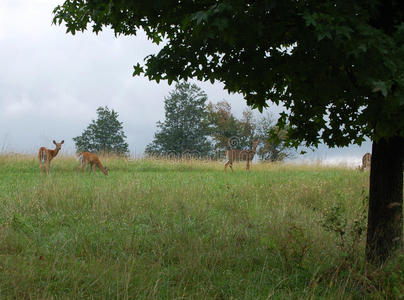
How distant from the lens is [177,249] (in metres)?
5.66

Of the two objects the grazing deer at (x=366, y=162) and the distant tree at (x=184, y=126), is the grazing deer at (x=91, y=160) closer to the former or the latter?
the grazing deer at (x=366, y=162)

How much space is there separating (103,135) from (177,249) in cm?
4137

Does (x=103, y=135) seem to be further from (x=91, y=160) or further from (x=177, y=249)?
(x=177, y=249)

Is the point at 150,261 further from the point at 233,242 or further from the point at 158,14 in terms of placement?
the point at 158,14

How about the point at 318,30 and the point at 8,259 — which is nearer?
the point at 318,30

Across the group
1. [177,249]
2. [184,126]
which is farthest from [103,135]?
[177,249]

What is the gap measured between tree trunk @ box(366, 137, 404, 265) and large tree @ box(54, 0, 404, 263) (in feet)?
0.05

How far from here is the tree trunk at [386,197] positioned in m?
5.27

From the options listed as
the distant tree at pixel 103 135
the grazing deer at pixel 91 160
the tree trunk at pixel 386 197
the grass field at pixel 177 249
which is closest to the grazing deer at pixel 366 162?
the grass field at pixel 177 249

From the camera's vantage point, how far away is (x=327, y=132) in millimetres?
5441

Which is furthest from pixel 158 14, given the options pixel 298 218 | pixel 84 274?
pixel 298 218

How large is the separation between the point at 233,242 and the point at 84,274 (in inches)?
96.6

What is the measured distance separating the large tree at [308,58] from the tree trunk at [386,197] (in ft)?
0.05

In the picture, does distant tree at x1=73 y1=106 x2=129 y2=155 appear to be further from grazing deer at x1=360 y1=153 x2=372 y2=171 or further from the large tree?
the large tree
